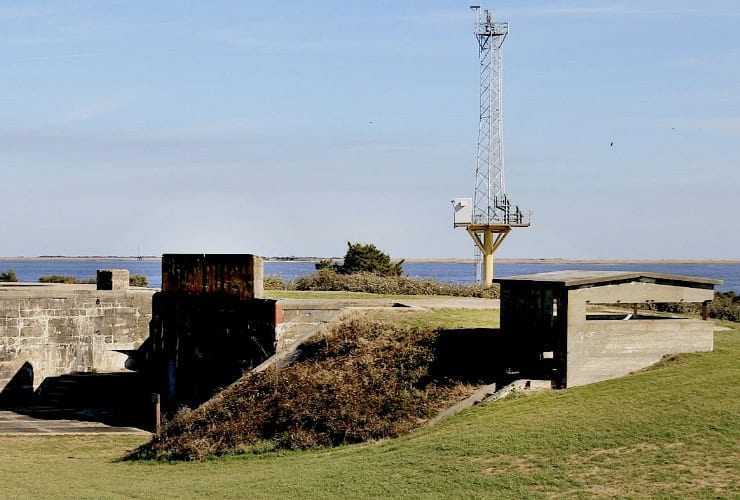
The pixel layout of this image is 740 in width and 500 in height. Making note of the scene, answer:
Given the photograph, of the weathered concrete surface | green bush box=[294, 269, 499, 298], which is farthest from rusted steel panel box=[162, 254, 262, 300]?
green bush box=[294, 269, 499, 298]

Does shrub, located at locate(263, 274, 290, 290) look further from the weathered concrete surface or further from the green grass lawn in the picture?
the green grass lawn

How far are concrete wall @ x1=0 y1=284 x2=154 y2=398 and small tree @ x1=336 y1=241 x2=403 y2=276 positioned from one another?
2026cm

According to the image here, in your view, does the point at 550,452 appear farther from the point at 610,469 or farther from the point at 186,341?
the point at 186,341

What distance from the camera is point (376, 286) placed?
39656mm

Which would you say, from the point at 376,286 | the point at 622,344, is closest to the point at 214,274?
the point at 622,344

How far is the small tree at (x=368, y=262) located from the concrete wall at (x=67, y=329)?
2026 centimetres

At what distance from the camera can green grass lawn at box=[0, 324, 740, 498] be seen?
1355 centimetres

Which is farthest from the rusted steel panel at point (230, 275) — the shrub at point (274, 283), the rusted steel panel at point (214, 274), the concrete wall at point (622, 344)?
the shrub at point (274, 283)

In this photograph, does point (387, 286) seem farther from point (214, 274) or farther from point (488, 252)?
point (214, 274)

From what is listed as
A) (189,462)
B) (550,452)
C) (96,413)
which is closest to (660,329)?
(550,452)

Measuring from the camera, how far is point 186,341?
27.8 m

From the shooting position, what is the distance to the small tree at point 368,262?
51578mm

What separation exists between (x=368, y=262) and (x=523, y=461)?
3753 centimetres

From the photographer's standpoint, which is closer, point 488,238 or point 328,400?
point 328,400
